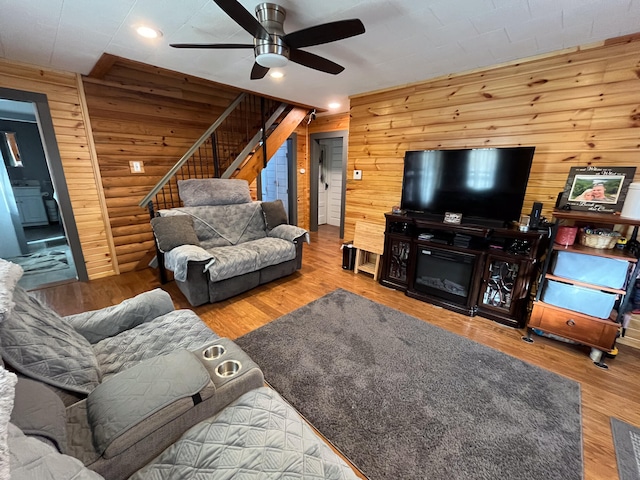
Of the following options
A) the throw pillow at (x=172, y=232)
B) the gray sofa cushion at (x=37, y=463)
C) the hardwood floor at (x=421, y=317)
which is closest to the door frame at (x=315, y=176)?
the hardwood floor at (x=421, y=317)

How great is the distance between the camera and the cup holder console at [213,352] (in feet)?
3.84

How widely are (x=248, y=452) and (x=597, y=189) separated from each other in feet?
9.58

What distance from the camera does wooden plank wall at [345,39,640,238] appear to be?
2.04 m

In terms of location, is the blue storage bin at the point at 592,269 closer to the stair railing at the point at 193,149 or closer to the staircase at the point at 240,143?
the staircase at the point at 240,143

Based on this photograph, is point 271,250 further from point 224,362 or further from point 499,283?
point 499,283

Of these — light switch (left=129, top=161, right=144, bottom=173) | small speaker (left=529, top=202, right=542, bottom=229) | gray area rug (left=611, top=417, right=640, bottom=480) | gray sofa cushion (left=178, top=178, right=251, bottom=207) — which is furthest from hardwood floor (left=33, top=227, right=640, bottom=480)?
light switch (left=129, top=161, right=144, bottom=173)

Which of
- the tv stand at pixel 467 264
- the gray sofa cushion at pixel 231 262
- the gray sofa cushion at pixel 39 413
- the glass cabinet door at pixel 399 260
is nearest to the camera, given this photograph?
the gray sofa cushion at pixel 39 413

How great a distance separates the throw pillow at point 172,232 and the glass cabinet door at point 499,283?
9.79 ft

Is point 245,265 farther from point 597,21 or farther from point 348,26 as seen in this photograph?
point 597,21

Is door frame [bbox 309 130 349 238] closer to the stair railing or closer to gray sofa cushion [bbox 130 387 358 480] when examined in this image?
the stair railing

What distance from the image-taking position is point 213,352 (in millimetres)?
1196

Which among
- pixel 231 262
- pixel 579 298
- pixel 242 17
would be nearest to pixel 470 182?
pixel 579 298

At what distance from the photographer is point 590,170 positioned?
6.87ft

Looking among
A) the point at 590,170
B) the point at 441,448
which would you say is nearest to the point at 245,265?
the point at 441,448
